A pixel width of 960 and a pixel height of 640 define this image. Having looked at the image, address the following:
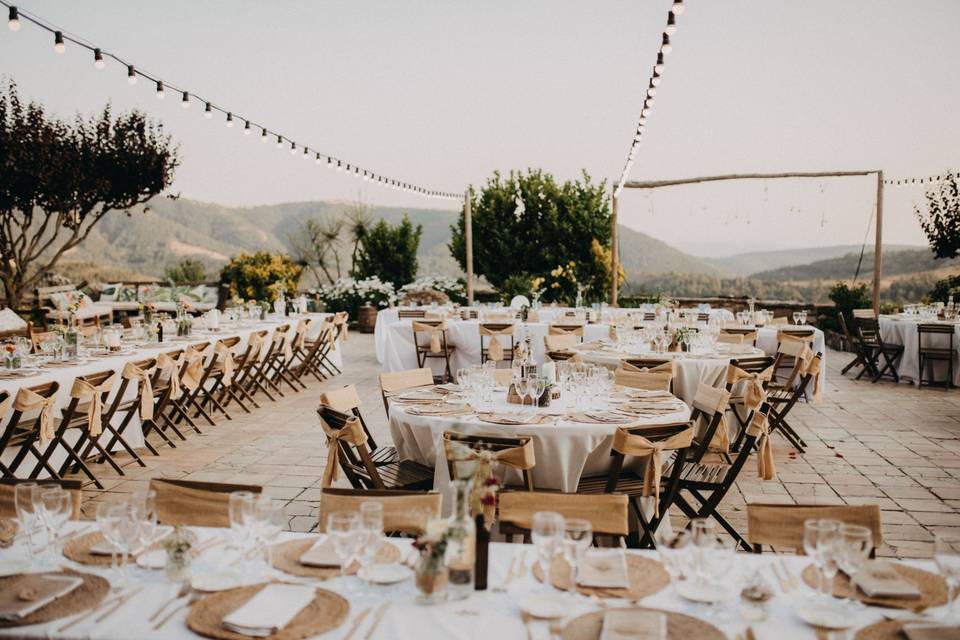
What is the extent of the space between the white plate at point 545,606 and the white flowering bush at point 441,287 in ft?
46.6

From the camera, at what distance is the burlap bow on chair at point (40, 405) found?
14.8ft

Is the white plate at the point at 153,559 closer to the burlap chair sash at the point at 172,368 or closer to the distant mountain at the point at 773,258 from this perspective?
the burlap chair sash at the point at 172,368

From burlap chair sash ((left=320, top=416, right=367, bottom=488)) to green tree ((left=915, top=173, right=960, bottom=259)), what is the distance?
444 inches

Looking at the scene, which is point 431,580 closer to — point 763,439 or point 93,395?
point 763,439

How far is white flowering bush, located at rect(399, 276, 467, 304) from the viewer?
636 inches

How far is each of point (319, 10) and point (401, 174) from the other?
15.7 feet

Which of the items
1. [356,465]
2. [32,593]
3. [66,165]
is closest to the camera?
[32,593]

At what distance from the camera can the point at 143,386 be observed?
565 cm

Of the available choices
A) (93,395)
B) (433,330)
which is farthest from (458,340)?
(93,395)

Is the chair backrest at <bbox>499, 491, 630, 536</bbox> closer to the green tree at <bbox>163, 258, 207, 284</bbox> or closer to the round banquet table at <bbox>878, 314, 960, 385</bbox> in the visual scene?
the round banquet table at <bbox>878, 314, 960, 385</bbox>

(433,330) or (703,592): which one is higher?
(433,330)

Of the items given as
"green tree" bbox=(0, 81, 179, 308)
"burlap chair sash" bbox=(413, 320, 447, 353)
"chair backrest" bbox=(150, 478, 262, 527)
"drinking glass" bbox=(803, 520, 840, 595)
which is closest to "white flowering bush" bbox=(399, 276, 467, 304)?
"green tree" bbox=(0, 81, 179, 308)

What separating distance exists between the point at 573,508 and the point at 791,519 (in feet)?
→ 2.22

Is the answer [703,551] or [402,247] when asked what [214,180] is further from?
[703,551]
